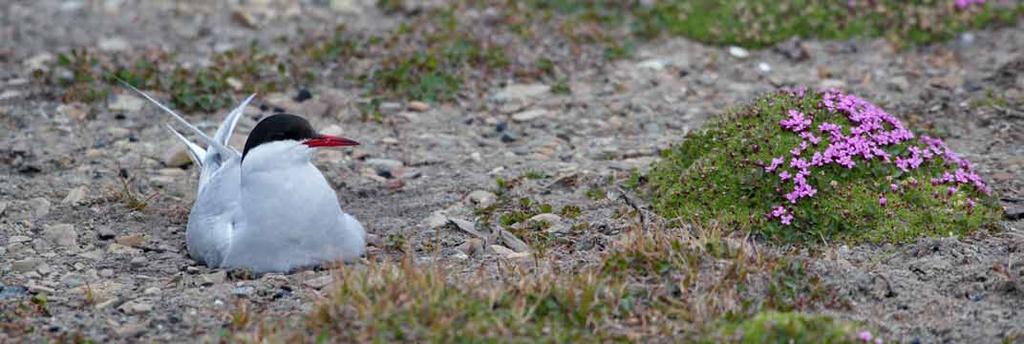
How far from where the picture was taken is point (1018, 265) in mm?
5441

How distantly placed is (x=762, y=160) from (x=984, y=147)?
198 cm

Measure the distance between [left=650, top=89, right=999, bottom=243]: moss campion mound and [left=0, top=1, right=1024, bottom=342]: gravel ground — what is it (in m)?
0.21

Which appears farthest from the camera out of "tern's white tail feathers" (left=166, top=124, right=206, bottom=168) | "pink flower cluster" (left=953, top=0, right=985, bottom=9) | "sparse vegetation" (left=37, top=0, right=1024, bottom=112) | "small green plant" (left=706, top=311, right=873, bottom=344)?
"pink flower cluster" (left=953, top=0, right=985, bottom=9)

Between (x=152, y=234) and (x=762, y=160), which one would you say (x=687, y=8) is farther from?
(x=152, y=234)

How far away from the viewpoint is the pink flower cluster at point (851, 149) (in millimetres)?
6074

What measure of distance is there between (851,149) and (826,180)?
21 centimetres

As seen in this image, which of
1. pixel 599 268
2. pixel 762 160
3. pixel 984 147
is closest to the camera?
pixel 599 268

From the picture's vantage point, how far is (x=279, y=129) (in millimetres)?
5734

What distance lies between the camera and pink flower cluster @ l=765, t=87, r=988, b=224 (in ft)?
19.9

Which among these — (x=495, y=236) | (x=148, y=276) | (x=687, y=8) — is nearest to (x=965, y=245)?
(x=495, y=236)

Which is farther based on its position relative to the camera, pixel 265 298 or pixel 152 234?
pixel 152 234

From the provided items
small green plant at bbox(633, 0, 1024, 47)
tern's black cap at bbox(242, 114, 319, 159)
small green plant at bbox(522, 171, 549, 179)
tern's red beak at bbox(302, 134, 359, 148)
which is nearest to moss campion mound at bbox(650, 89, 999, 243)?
small green plant at bbox(522, 171, 549, 179)

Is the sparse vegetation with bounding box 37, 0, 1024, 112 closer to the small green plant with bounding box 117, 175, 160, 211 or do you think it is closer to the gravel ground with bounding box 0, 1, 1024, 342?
the gravel ground with bounding box 0, 1, 1024, 342

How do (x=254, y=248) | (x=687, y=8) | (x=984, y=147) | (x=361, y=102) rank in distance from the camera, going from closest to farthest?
(x=254, y=248), (x=984, y=147), (x=361, y=102), (x=687, y=8)
